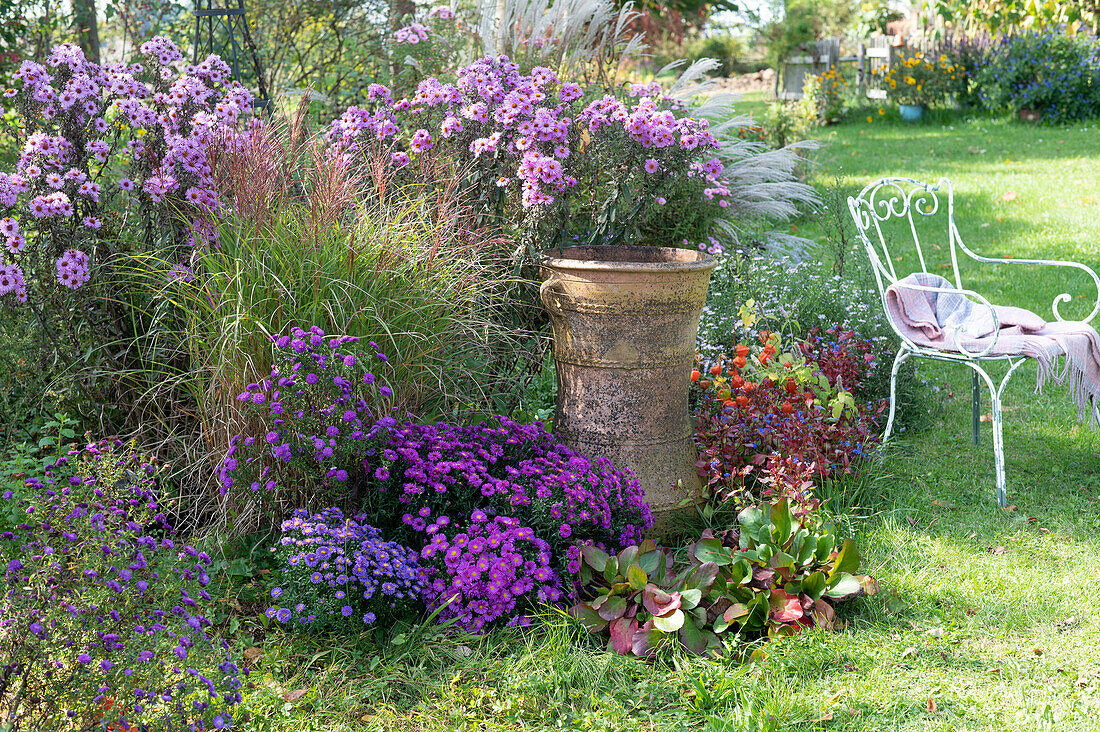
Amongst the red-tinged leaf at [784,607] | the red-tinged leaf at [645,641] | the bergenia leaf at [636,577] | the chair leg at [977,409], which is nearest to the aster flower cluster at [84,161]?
the bergenia leaf at [636,577]

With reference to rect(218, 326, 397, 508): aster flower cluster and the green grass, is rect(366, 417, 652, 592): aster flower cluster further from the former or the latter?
the green grass

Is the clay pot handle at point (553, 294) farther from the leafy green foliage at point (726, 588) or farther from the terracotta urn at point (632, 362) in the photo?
the leafy green foliage at point (726, 588)

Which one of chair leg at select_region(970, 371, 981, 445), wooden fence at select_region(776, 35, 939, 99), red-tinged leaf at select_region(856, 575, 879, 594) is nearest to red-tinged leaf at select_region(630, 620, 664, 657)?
red-tinged leaf at select_region(856, 575, 879, 594)

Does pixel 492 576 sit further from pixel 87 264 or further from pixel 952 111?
pixel 952 111

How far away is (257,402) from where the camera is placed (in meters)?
2.26

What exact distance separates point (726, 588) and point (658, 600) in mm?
218

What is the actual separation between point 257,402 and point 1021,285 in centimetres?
484

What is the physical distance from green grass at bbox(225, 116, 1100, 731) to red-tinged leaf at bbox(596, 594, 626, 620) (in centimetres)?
9

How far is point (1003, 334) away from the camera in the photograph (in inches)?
126

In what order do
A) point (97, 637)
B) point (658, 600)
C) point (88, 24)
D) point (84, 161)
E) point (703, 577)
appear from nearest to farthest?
point (97, 637), point (658, 600), point (703, 577), point (84, 161), point (88, 24)

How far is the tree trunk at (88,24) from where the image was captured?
528 centimetres

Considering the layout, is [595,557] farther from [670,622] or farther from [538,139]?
[538,139]

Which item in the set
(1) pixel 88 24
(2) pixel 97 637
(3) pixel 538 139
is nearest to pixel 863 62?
(1) pixel 88 24

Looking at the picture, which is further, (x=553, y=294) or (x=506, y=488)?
(x=553, y=294)
